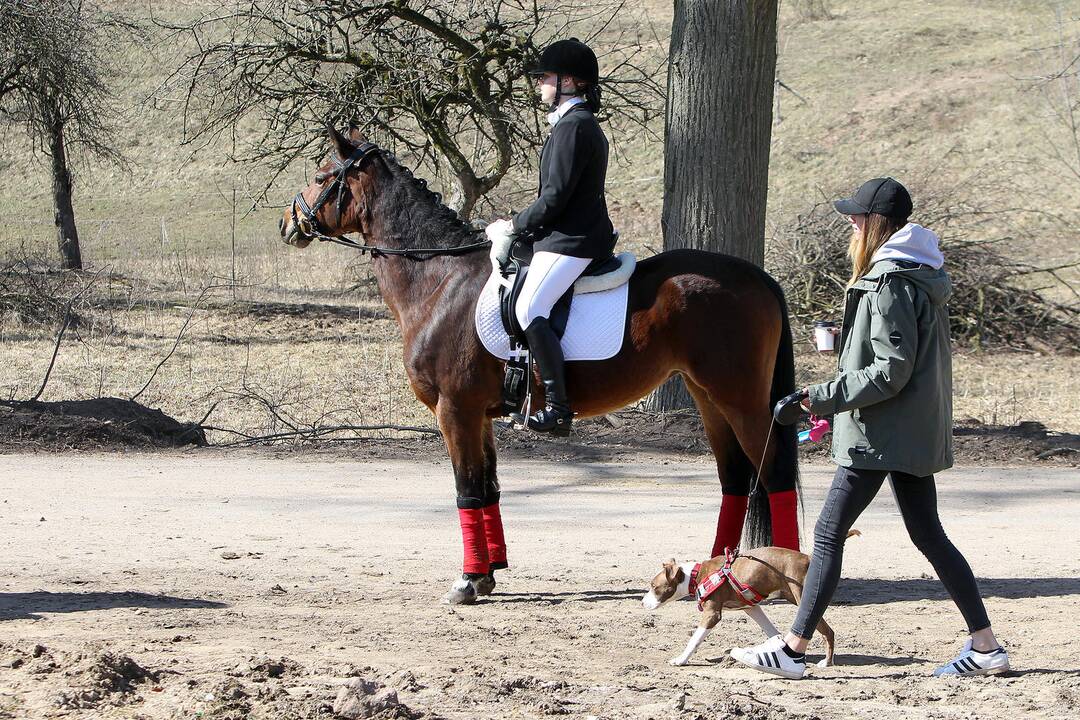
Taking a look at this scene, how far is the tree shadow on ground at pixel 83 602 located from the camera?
20.1 feet

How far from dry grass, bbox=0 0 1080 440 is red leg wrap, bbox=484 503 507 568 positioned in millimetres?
5876

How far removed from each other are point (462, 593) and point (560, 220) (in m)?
2.12

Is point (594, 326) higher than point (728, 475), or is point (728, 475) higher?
point (594, 326)

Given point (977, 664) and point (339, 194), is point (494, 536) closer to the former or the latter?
point (339, 194)

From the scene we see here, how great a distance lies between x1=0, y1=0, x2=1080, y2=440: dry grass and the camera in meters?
14.9

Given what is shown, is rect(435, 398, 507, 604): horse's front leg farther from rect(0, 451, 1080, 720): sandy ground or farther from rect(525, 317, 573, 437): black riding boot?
rect(525, 317, 573, 437): black riding boot

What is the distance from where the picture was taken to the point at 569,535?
824 cm

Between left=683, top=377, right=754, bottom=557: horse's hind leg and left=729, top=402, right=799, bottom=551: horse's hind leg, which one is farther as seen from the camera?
left=683, top=377, right=754, bottom=557: horse's hind leg

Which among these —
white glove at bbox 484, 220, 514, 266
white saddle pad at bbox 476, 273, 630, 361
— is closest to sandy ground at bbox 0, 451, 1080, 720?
white saddle pad at bbox 476, 273, 630, 361

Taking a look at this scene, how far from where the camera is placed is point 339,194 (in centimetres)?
725

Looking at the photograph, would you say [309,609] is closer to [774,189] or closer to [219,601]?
[219,601]

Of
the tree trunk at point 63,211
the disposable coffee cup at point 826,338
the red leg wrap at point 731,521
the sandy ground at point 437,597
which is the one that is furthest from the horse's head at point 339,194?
the tree trunk at point 63,211

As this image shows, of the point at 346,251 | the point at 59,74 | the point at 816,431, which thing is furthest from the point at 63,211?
the point at 816,431

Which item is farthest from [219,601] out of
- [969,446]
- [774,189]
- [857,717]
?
[774,189]
